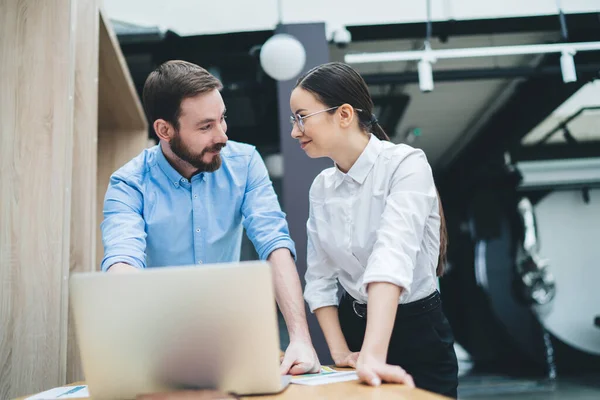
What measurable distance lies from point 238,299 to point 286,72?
3023mm

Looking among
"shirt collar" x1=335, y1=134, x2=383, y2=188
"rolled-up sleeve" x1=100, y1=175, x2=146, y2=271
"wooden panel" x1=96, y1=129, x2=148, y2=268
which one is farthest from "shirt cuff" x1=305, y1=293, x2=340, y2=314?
"wooden panel" x1=96, y1=129, x2=148, y2=268

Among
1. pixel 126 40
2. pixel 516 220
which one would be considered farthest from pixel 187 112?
pixel 516 220

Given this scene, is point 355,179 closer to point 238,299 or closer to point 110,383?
point 238,299

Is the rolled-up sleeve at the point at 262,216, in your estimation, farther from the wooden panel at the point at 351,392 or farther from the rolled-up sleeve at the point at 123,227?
the wooden panel at the point at 351,392

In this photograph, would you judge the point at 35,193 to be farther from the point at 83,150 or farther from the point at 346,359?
the point at 346,359

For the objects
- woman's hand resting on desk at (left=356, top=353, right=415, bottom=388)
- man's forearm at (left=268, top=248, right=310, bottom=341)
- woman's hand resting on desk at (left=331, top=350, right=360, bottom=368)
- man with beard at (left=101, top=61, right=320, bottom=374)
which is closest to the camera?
woman's hand resting on desk at (left=356, top=353, right=415, bottom=388)

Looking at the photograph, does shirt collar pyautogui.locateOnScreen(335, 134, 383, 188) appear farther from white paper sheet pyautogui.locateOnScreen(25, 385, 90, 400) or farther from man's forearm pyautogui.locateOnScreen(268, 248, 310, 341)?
white paper sheet pyautogui.locateOnScreen(25, 385, 90, 400)

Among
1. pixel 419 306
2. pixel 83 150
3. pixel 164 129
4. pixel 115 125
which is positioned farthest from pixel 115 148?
pixel 419 306

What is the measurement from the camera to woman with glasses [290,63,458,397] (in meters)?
1.28

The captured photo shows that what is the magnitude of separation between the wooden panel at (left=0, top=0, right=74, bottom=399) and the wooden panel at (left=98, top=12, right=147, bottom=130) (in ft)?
2.81

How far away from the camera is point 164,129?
1.95 meters

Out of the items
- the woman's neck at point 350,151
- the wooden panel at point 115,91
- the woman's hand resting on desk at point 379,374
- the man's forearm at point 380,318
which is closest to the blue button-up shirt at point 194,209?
the woman's neck at point 350,151

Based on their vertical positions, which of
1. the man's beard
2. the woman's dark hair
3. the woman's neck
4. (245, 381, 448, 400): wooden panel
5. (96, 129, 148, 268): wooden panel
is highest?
(96, 129, 148, 268): wooden panel

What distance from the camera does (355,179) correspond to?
59.6 inches
